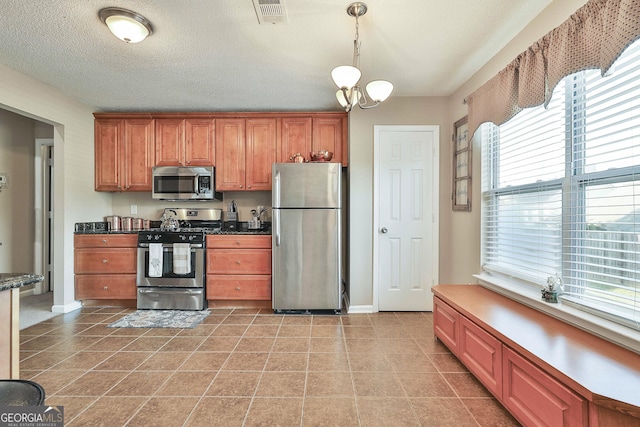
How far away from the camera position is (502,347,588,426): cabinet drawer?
1.21 metres

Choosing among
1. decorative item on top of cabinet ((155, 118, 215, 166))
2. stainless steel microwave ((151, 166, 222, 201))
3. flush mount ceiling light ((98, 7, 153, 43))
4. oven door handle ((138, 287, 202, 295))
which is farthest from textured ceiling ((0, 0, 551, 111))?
oven door handle ((138, 287, 202, 295))

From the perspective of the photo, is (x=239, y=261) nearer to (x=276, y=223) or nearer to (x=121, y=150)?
(x=276, y=223)

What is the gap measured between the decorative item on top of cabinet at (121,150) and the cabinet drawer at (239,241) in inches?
49.4

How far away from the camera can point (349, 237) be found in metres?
3.51

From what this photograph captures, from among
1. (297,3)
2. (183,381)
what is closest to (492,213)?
(297,3)

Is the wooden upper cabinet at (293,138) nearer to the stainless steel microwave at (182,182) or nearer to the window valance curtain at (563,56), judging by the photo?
the stainless steel microwave at (182,182)

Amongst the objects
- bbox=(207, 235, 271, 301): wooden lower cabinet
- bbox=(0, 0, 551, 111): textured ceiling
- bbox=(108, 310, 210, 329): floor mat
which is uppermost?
bbox=(0, 0, 551, 111): textured ceiling

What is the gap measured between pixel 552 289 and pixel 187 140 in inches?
155

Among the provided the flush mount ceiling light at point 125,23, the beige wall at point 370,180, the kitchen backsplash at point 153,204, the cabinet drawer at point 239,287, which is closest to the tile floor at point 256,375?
the cabinet drawer at point 239,287

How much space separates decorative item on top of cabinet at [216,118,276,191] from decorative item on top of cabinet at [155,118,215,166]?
4.6 inches

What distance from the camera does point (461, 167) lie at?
311 centimetres

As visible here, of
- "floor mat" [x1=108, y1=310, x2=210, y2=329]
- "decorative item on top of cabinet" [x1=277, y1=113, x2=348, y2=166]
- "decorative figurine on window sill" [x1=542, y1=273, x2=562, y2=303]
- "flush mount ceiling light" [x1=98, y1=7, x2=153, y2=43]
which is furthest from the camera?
"decorative item on top of cabinet" [x1=277, y1=113, x2=348, y2=166]

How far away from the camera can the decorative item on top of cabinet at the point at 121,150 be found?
149 inches

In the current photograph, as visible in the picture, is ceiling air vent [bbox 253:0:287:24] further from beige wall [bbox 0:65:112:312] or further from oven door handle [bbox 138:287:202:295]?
oven door handle [bbox 138:287:202:295]
